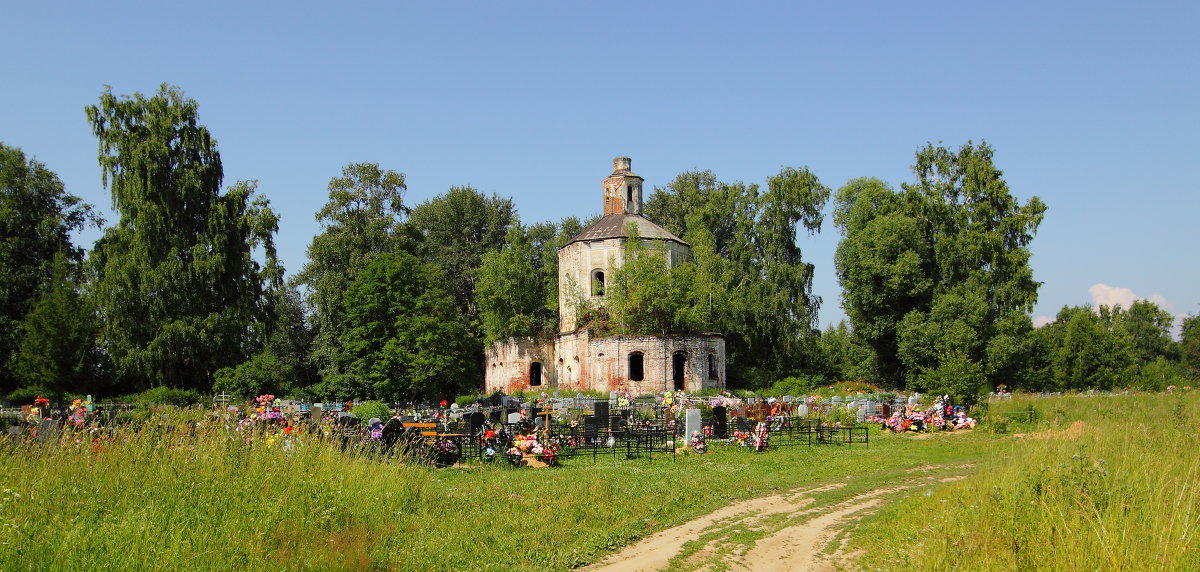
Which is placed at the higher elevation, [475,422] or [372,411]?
[372,411]

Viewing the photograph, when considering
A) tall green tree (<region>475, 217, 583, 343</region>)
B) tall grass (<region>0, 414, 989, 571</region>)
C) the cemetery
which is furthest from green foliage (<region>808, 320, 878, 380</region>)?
tall grass (<region>0, 414, 989, 571</region>)

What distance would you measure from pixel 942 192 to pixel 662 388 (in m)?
17.6

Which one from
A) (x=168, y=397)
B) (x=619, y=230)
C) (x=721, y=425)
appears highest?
(x=619, y=230)

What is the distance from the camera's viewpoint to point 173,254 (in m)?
34.5

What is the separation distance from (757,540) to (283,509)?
481 cm

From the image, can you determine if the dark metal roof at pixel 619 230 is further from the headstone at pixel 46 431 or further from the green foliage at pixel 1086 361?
the headstone at pixel 46 431

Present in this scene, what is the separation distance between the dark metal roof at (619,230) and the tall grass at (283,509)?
1272 inches

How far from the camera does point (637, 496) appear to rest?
1173 cm

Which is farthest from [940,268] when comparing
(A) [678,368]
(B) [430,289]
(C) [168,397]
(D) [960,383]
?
(C) [168,397]

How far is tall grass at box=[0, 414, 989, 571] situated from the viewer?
21.0 feet

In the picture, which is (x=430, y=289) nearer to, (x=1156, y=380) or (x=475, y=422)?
(x=475, y=422)

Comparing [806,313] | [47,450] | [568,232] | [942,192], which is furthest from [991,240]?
[47,450]

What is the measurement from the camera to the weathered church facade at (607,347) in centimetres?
4044

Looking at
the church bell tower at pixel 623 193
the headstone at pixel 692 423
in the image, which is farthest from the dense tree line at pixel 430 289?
the headstone at pixel 692 423
